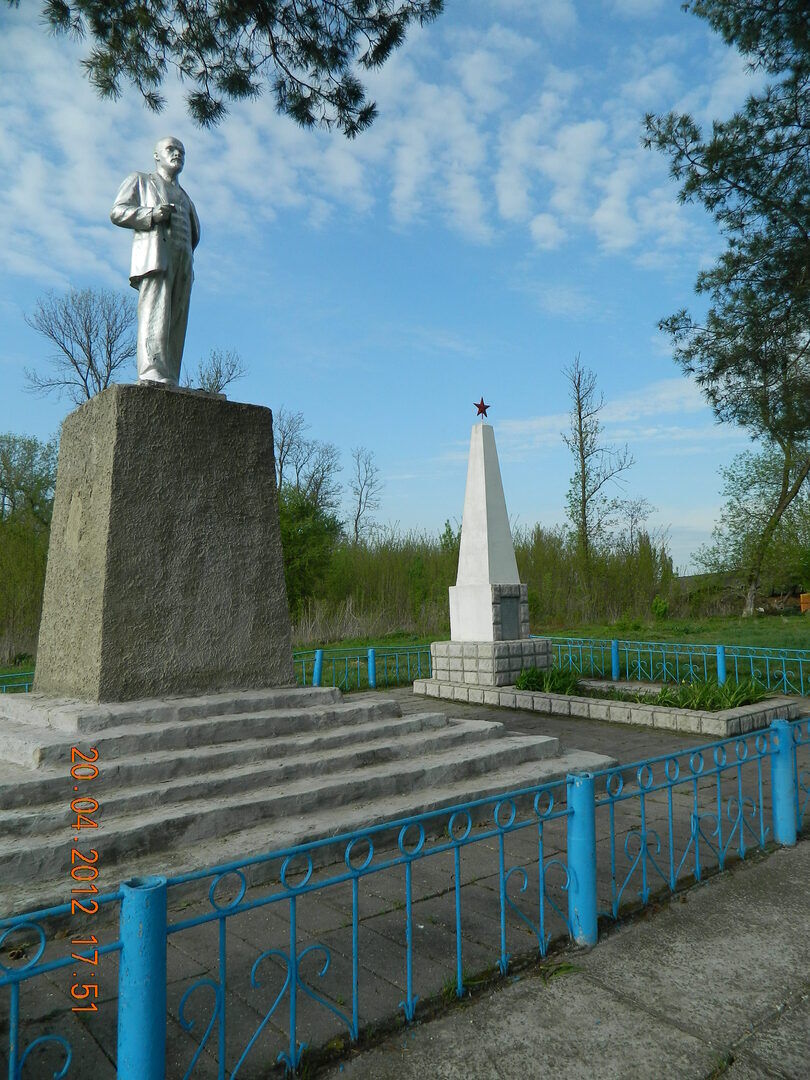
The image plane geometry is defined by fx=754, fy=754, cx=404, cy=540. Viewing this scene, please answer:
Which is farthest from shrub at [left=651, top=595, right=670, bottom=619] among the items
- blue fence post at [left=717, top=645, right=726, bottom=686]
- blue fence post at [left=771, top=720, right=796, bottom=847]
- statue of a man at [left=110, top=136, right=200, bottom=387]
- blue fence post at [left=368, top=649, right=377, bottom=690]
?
statue of a man at [left=110, top=136, right=200, bottom=387]

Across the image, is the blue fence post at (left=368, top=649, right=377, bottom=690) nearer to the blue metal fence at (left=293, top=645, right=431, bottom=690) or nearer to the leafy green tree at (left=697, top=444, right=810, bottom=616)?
the blue metal fence at (left=293, top=645, right=431, bottom=690)

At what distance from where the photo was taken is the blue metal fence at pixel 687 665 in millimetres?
10812

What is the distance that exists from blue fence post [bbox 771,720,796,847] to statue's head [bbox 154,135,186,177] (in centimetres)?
595

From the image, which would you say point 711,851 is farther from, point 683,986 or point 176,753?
point 176,753

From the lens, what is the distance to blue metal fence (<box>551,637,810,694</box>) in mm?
10812

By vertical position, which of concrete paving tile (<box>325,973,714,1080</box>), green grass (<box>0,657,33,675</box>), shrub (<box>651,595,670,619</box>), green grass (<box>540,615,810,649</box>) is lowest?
concrete paving tile (<box>325,973,714,1080</box>)

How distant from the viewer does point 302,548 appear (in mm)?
19219

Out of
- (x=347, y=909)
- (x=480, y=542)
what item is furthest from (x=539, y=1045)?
(x=480, y=542)

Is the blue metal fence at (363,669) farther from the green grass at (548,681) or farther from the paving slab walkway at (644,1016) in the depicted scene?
the paving slab walkway at (644,1016)

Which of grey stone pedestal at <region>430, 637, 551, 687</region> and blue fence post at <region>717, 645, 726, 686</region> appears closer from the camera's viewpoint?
grey stone pedestal at <region>430, 637, 551, 687</region>

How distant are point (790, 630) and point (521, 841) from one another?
54.4 feet

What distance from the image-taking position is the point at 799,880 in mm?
3994

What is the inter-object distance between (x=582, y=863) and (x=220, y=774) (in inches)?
92.6

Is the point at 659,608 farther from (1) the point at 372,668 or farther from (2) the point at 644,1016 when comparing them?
(2) the point at 644,1016
